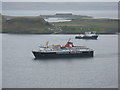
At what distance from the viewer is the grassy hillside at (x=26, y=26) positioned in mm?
46688

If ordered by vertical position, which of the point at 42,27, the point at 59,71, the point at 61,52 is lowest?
the point at 42,27

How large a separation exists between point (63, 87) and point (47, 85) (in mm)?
795

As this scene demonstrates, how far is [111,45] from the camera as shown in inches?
1305

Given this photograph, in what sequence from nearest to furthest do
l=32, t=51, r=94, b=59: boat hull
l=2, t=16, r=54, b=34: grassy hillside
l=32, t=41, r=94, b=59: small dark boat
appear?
l=32, t=51, r=94, b=59: boat hull
l=32, t=41, r=94, b=59: small dark boat
l=2, t=16, r=54, b=34: grassy hillside

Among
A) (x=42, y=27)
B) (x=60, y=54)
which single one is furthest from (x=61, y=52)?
(x=42, y=27)

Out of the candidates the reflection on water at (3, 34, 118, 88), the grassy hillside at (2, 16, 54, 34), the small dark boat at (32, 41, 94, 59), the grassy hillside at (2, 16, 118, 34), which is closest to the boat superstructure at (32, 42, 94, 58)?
the small dark boat at (32, 41, 94, 59)

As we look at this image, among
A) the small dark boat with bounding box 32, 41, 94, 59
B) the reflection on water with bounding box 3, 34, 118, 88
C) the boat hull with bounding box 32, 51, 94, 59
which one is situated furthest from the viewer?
the small dark boat with bounding box 32, 41, 94, 59

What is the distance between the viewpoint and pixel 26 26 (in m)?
48.5

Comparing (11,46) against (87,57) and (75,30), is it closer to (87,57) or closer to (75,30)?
(87,57)

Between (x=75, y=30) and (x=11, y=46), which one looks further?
(x=75, y=30)

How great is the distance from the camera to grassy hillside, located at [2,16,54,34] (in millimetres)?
46688

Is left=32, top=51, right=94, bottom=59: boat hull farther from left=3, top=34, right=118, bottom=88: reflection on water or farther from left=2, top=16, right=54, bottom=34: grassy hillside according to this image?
left=2, top=16, right=54, bottom=34: grassy hillside

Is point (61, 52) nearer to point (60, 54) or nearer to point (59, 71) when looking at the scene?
point (60, 54)

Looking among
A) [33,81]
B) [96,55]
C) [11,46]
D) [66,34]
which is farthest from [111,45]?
[33,81]
